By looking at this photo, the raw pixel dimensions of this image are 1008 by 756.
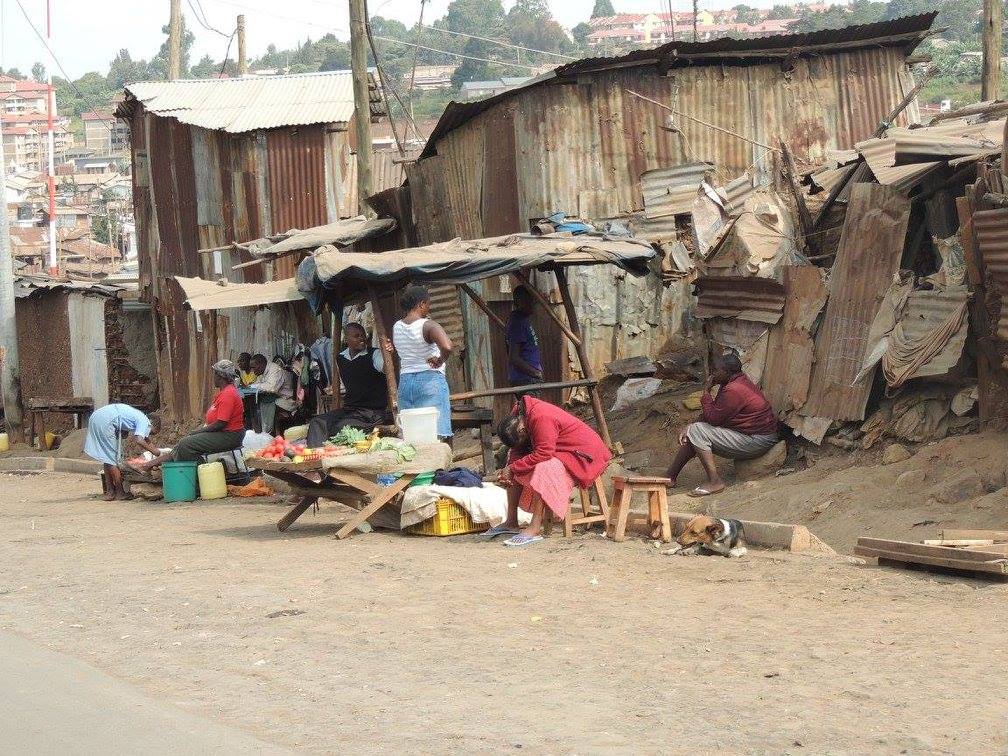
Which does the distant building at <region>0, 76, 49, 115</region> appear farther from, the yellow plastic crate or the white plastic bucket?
the yellow plastic crate

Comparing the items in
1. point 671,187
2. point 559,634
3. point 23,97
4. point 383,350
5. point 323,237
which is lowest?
point 559,634

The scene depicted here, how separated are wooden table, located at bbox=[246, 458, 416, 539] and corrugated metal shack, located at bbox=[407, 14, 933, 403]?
489cm

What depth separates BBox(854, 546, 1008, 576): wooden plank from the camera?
7.58 m

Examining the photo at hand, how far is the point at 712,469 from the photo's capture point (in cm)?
1165

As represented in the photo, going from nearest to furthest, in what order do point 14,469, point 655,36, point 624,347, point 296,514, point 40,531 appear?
1. point 296,514
2. point 40,531
3. point 624,347
4. point 14,469
5. point 655,36

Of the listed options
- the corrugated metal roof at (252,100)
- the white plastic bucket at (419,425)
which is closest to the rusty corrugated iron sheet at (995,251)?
the white plastic bucket at (419,425)

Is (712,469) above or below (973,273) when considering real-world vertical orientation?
below

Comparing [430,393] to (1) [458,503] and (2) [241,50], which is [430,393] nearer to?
(1) [458,503]

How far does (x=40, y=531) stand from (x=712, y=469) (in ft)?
21.0

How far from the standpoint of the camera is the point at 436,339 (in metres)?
11.5

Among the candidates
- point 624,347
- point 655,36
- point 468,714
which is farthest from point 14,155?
point 468,714

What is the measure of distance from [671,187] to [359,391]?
4500 millimetres

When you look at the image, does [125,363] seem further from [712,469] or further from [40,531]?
[712,469]

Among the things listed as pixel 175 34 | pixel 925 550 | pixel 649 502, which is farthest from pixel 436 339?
pixel 175 34
